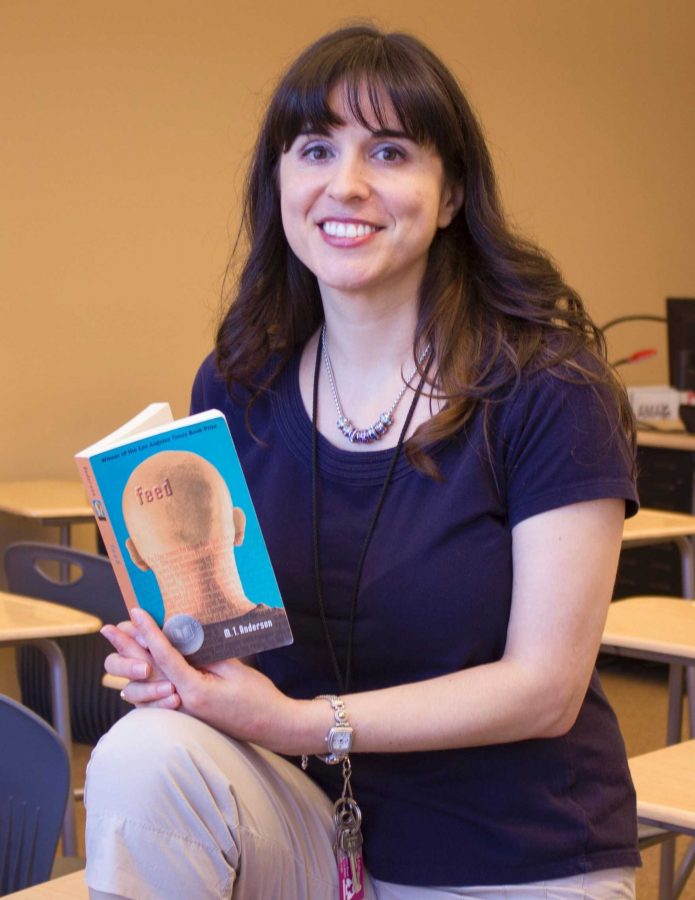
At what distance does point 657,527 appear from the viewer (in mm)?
3533

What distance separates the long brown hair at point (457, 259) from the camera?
60.6 inches

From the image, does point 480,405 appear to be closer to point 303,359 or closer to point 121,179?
point 303,359

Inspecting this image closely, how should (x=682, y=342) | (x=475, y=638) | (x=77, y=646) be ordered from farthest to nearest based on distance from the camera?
(x=682, y=342)
(x=77, y=646)
(x=475, y=638)

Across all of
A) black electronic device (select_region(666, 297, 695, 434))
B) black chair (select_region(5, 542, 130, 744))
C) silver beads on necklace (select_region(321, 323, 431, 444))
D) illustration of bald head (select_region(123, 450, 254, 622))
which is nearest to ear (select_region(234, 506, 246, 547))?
illustration of bald head (select_region(123, 450, 254, 622))

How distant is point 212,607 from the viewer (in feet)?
4.43

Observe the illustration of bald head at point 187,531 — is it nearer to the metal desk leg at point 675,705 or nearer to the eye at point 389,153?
the eye at point 389,153

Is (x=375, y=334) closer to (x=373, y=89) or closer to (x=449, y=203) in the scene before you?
(x=449, y=203)

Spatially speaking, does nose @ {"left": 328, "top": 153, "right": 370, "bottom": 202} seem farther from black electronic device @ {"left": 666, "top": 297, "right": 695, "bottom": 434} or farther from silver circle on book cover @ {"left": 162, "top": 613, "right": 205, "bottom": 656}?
black electronic device @ {"left": 666, "top": 297, "right": 695, "bottom": 434}

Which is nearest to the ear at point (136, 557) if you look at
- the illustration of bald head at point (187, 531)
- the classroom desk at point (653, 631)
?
the illustration of bald head at point (187, 531)

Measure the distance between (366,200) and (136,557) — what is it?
53 cm

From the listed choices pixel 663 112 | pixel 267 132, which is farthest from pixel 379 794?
pixel 663 112

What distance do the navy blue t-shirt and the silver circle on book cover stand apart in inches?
9.4

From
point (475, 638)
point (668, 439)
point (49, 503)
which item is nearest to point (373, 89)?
point (475, 638)

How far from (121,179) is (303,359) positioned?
9.52 ft
